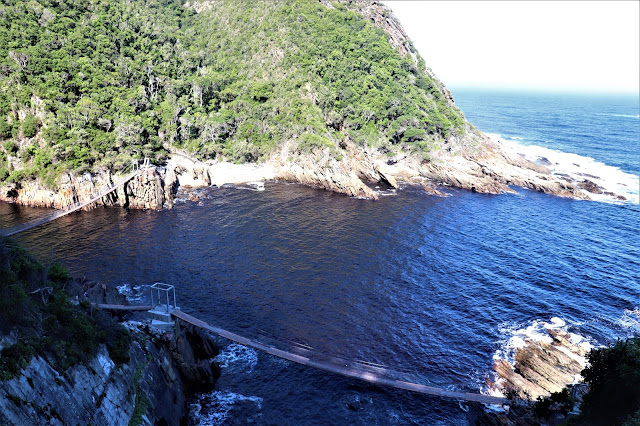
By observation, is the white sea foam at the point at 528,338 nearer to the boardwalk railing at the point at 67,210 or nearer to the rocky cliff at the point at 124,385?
the rocky cliff at the point at 124,385

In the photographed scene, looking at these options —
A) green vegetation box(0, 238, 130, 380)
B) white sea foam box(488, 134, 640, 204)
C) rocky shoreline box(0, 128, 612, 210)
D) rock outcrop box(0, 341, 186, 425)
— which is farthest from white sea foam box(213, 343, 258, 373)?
white sea foam box(488, 134, 640, 204)

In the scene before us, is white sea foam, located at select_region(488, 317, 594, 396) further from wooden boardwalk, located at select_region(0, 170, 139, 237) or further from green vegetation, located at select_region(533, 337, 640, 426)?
wooden boardwalk, located at select_region(0, 170, 139, 237)

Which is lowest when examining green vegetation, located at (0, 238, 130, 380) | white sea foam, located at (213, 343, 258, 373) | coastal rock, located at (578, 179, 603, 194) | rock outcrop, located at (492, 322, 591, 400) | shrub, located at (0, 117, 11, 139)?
rock outcrop, located at (492, 322, 591, 400)

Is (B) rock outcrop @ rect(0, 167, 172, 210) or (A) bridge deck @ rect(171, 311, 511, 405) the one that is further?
Answer: (B) rock outcrop @ rect(0, 167, 172, 210)

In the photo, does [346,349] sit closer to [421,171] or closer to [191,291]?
[191,291]

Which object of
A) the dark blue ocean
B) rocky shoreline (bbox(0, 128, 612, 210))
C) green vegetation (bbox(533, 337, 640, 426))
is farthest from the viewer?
rocky shoreline (bbox(0, 128, 612, 210))

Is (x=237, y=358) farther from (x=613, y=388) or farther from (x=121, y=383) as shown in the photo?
(x=613, y=388)

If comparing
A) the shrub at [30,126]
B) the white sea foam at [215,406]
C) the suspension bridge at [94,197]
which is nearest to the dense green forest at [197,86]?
the shrub at [30,126]

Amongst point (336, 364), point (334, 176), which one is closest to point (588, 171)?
point (334, 176)
